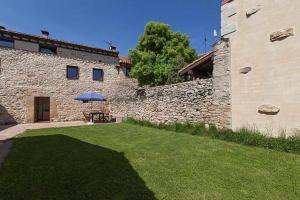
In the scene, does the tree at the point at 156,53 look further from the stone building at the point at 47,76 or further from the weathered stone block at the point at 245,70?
the weathered stone block at the point at 245,70

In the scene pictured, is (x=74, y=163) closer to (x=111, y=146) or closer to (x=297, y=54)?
(x=111, y=146)

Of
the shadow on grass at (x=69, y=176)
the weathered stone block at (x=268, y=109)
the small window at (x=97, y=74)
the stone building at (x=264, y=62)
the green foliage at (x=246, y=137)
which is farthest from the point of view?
the small window at (x=97, y=74)

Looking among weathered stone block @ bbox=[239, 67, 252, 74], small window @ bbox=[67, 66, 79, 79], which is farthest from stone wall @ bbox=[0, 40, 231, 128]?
weathered stone block @ bbox=[239, 67, 252, 74]

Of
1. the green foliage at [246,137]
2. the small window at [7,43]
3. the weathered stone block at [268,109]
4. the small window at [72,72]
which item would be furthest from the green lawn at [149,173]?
the small window at [7,43]

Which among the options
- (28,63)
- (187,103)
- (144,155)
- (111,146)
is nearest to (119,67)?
(28,63)

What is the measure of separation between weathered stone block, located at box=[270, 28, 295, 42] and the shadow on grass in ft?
19.6

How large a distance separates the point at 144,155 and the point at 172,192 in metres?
2.28

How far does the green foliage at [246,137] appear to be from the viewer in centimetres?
582

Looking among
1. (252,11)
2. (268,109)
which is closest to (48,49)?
(252,11)

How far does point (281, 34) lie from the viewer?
636 centimetres

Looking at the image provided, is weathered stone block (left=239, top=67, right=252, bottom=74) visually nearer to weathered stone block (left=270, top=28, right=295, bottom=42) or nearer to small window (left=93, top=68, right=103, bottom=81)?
weathered stone block (left=270, top=28, right=295, bottom=42)

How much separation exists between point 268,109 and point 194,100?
11.2 ft

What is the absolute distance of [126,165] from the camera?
4645 mm

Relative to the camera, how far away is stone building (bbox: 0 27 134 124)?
1479 cm
